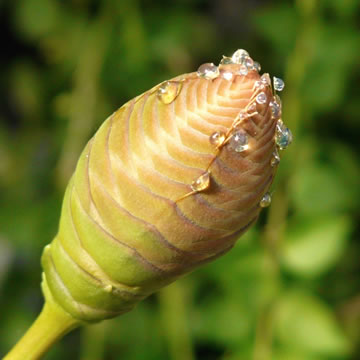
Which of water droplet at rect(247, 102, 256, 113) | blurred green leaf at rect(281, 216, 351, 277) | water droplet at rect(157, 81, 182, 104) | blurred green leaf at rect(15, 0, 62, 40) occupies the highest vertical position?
water droplet at rect(157, 81, 182, 104)

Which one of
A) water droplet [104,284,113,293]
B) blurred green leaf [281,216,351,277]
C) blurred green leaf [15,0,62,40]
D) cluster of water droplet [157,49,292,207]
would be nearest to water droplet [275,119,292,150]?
cluster of water droplet [157,49,292,207]

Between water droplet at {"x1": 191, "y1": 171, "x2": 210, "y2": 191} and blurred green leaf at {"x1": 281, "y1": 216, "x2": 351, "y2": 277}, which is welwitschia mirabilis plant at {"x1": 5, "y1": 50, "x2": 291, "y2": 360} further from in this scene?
blurred green leaf at {"x1": 281, "y1": 216, "x2": 351, "y2": 277}

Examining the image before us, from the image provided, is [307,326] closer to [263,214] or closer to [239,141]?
[263,214]

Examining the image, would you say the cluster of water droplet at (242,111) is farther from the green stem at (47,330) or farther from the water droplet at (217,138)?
the green stem at (47,330)

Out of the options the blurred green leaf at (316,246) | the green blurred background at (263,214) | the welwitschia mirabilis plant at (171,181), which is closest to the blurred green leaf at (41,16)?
the green blurred background at (263,214)

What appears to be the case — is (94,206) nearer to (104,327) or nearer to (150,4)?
(104,327)

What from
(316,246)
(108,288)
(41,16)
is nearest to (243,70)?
(108,288)

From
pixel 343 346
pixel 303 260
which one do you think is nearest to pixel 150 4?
pixel 303 260
